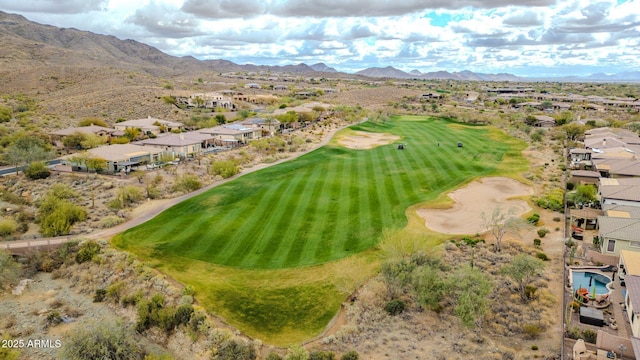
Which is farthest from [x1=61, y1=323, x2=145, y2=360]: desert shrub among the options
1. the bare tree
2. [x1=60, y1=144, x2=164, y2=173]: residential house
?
[x1=60, y1=144, x2=164, y2=173]: residential house

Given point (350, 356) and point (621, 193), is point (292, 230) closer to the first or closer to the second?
point (350, 356)

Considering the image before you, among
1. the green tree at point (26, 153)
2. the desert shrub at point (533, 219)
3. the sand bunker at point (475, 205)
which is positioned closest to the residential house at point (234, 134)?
the green tree at point (26, 153)

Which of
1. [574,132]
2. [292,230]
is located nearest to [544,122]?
[574,132]

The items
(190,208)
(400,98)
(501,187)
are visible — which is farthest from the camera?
(400,98)

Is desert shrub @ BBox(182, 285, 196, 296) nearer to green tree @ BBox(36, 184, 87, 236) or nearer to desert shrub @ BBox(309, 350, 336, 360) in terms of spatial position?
desert shrub @ BBox(309, 350, 336, 360)

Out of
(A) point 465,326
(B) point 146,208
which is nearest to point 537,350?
(A) point 465,326

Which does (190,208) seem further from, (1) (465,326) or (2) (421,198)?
(1) (465,326)
